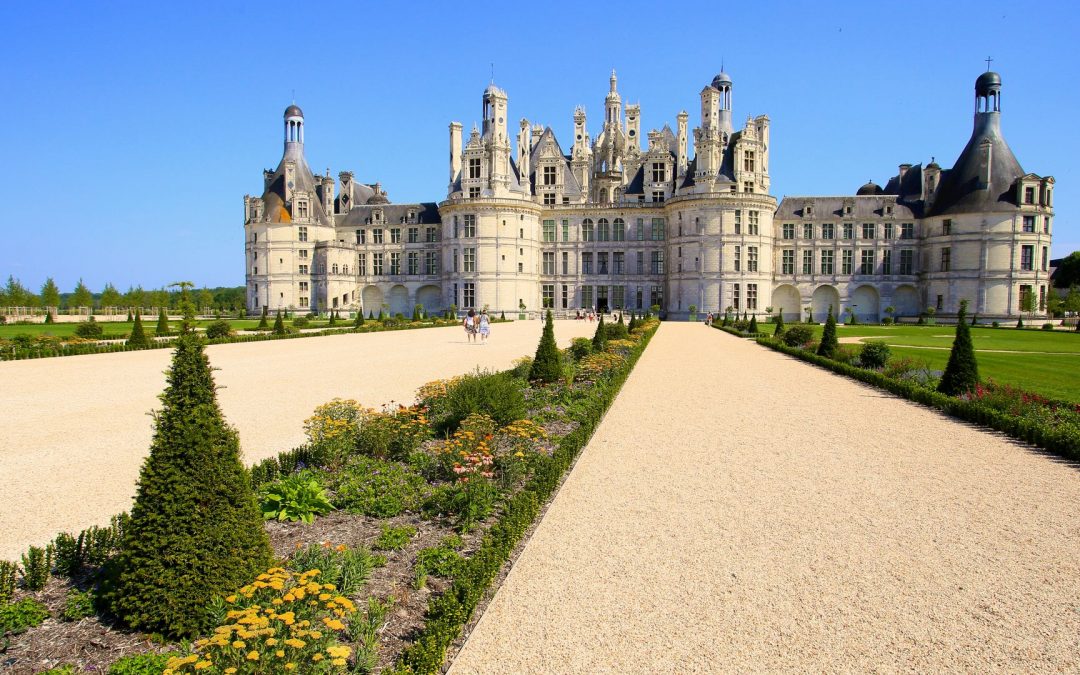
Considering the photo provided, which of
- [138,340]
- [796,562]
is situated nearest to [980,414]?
[796,562]

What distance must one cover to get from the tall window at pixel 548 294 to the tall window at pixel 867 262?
91.6 ft

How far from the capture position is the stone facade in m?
54.8

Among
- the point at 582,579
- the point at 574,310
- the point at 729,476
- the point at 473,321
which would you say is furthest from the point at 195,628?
the point at 574,310

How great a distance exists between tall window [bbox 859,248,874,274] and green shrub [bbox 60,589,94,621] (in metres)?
63.7

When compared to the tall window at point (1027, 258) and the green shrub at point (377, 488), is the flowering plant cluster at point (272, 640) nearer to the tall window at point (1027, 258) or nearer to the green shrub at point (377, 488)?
the green shrub at point (377, 488)

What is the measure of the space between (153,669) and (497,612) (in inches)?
90.7

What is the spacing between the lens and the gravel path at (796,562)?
4625 millimetres

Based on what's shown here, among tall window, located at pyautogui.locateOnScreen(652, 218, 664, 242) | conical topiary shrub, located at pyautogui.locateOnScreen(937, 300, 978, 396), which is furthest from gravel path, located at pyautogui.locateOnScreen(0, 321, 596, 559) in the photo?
tall window, located at pyautogui.locateOnScreen(652, 218, 664, 242)

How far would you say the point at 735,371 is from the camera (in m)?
20.4

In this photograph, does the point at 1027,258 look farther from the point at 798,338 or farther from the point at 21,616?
the point at 21,616

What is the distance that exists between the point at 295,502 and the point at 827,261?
60.7 m

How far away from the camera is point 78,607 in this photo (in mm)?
4805

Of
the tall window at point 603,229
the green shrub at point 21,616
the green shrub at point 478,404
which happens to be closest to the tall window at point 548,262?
the tall window at point 603,229

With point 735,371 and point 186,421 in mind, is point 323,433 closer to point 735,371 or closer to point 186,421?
point 186,421
